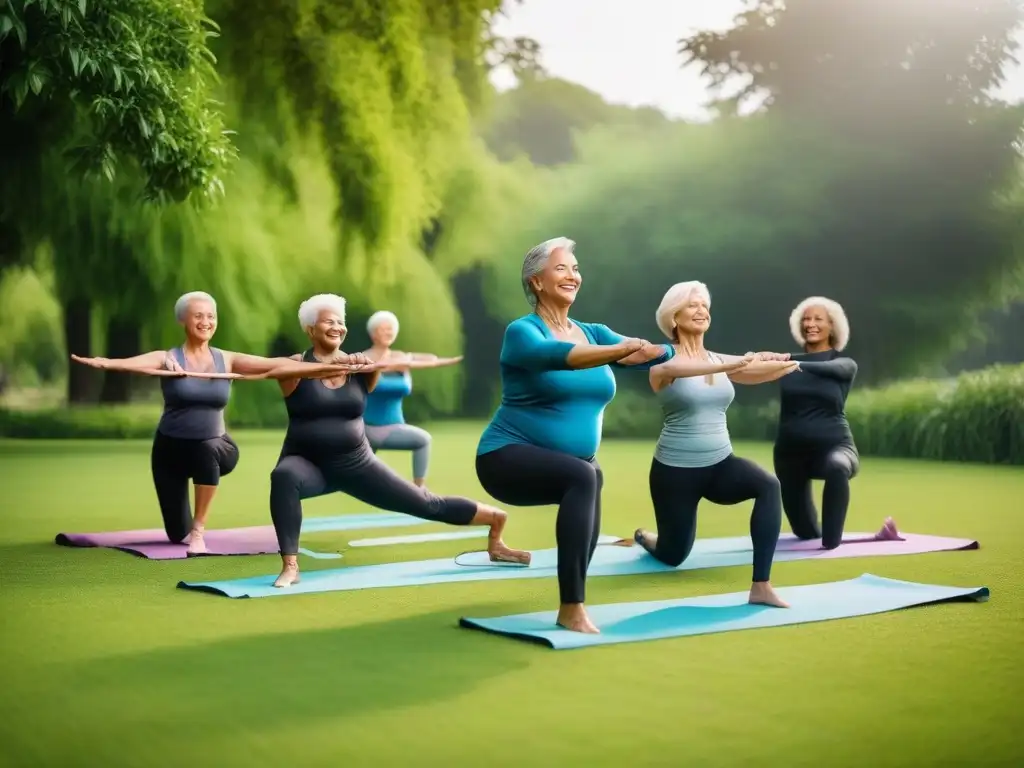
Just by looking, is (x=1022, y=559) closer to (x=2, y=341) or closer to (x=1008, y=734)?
(x=1008, y=734)

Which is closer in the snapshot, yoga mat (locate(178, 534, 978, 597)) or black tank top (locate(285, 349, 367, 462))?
yoga mat (locate(178, 534, 978, 597))

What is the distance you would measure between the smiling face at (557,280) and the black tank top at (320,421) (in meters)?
1.65

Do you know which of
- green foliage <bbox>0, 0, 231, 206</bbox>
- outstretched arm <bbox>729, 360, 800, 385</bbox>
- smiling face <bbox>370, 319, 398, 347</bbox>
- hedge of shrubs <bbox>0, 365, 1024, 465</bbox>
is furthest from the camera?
hedge of shrubs <bbox>0, 365, 1024, 465</bbox>

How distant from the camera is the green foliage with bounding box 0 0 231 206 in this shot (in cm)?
988

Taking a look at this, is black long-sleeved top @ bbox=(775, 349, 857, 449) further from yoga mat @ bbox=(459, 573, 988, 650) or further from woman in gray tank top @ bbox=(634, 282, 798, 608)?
yoga mat @ bbox=(459, 573, 988, 650)

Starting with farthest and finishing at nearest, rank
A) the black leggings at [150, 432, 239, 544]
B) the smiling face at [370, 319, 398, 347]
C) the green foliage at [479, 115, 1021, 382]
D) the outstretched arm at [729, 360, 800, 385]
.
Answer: the green foliage at [479, 115, 1021, 382] → the smiling face at [370, 319, 398, 347] → the black leggings at [150, 432, 239, 544] → the outstretched arm at [729, 360, 800, 385]

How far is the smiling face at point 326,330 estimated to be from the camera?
673cm

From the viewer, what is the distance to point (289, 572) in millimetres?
6391

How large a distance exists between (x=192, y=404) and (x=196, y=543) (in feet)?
2.63

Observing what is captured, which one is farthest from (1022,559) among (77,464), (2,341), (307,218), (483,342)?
(2,341)

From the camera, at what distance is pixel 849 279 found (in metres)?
22.8

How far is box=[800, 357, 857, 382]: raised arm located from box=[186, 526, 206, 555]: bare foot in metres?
3.57

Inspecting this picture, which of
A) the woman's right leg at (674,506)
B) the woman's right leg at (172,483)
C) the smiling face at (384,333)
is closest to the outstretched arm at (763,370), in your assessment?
the woman's right leg at (674,506)

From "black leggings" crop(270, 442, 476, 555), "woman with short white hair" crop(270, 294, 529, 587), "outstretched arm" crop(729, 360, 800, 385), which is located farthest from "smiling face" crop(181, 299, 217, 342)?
"outstretched arm" crop(729, 360, 800, 385)
